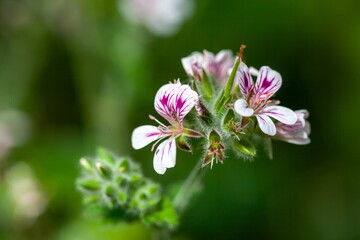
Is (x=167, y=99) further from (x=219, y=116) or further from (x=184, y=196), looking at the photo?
(x=184, y=196)

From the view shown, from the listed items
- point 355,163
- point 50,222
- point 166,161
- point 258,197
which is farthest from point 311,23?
point 166,161

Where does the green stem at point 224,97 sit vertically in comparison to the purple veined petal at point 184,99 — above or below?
below

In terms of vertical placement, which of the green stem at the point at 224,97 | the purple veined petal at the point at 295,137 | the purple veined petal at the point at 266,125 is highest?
the green stem at the point at 224,97

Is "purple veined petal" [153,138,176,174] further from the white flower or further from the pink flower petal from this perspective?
the white flower

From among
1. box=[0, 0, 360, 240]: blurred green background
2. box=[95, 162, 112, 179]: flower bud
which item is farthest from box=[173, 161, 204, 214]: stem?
box=[0, 0, 360, 240]: blurred green background

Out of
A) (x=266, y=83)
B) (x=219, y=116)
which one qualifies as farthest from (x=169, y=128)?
(x=266, y=83)

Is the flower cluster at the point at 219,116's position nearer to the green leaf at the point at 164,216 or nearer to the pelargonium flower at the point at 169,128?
the pelargonium flower at the point at 169,128

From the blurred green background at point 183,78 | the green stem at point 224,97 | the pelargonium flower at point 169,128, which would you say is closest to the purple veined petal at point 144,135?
the pelargonium flower at point 169,128

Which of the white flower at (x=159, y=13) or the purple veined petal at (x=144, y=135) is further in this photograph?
the white flower at (x=159, y=13)
